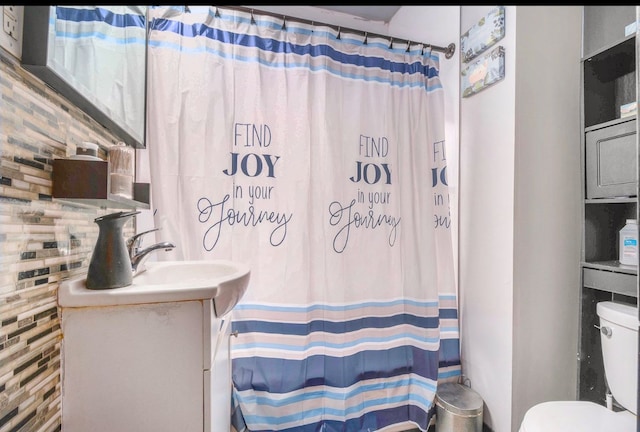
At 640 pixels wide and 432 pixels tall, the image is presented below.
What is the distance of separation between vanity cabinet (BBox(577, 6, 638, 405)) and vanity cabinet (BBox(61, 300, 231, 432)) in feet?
5.04

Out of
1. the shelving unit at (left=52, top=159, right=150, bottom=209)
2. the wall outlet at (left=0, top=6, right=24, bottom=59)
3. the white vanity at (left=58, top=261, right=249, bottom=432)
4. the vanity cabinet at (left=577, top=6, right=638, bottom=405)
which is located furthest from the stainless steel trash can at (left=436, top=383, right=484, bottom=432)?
the wall outlet at (left=0, top=6, right=24, bottom=59)

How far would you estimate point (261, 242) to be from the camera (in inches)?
59.1

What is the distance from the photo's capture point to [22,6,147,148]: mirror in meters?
0.66

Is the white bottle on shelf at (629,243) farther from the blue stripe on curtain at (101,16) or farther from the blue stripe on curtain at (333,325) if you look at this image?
the blue stripe on curtain at (101,16)

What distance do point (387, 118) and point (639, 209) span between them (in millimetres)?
1156

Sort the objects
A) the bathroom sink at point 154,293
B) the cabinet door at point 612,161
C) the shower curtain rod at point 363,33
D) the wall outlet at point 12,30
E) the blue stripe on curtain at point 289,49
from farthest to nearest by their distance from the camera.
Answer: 1. the shower curtain rod at point 363,33
2. the blue stripe on curtain at point 289,49
3. the cabinet door at point 612,161
4. the bathroom sink at point 154,293
5. the wall outlet at point 12,30

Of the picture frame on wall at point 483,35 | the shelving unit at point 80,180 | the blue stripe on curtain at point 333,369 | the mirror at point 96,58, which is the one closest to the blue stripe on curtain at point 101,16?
the mirror at point 96,58

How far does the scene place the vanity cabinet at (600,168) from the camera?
1.30 metres

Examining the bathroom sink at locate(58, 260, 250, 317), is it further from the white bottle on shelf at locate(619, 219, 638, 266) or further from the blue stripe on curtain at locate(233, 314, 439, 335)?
the white bottle on shelf at locate(619, 219, 638, 266)

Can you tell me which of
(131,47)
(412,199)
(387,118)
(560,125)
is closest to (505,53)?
(560,125)

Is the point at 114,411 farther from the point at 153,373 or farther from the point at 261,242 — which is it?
the point at 261,242

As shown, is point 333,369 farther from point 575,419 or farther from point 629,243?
point 629,243

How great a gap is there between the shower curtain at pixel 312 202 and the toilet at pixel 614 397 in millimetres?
589

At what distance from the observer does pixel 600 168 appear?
1.33 m
